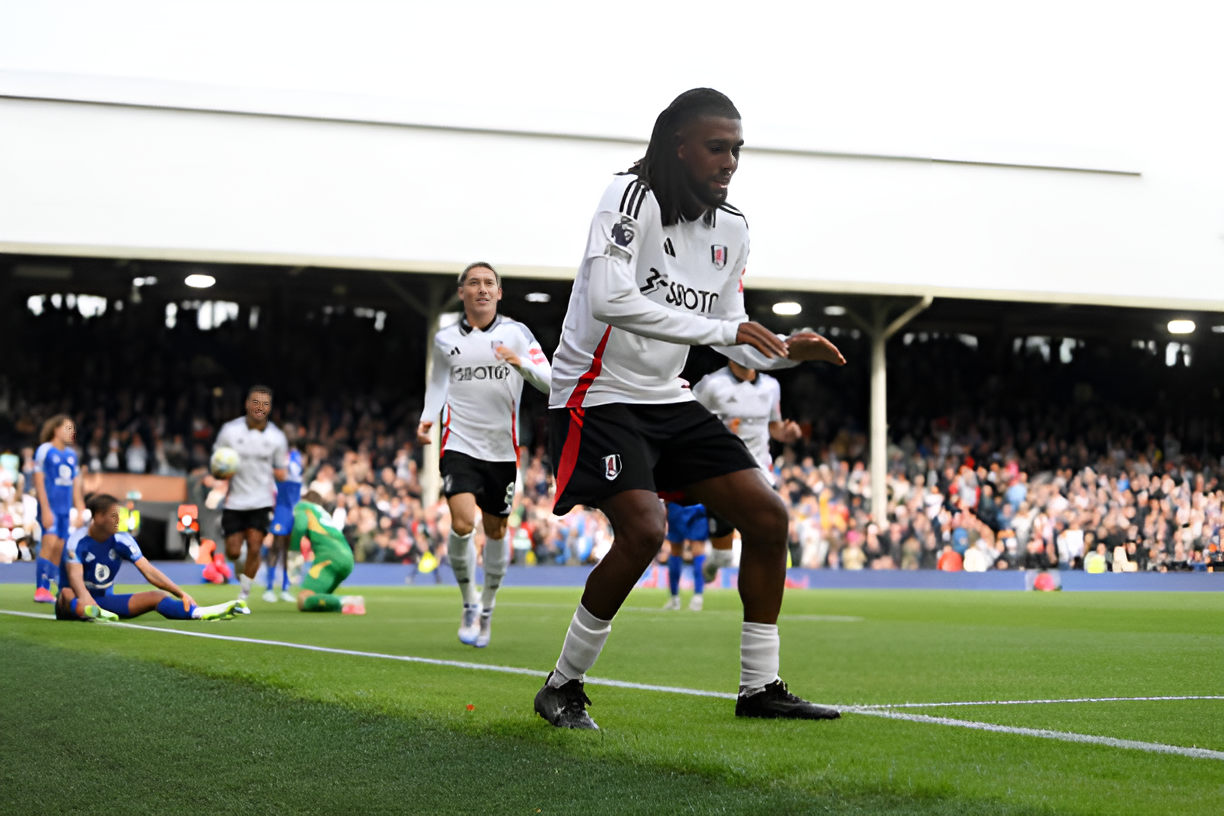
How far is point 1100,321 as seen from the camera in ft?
119

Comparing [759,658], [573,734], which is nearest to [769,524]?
[759,658]

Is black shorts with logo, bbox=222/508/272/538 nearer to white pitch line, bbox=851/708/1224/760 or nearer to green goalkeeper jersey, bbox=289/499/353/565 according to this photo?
green goalkeeper jersey, bbox=289/499/353/565

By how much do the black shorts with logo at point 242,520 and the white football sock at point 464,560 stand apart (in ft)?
23.2

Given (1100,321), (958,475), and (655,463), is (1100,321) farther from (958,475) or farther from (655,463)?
(655,463)

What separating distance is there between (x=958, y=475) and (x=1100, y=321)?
7.51 metres

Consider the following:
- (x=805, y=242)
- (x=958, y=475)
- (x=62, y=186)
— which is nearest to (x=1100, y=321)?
(x=958, y=475)

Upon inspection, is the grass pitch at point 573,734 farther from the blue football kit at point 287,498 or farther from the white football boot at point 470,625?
the blue football kit at point 287,498

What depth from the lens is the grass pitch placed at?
146 inches

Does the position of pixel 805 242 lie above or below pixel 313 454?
above

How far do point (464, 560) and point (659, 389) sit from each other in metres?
5.09

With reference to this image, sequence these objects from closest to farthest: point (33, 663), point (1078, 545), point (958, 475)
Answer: point (33, 663), point (1078, 545), point (958, 475)

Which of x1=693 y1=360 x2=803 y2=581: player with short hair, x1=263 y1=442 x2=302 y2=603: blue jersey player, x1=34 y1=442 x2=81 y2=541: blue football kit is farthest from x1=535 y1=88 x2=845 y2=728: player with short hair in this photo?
x1=263 y1=442 x2=302 y2=603: blue jersey player

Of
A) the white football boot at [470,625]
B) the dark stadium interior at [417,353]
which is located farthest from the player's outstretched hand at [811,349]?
the dark stadium interior at [417,353]

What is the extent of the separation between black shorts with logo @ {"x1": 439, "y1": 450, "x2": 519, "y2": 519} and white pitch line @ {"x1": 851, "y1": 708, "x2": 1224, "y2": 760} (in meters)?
4.33
